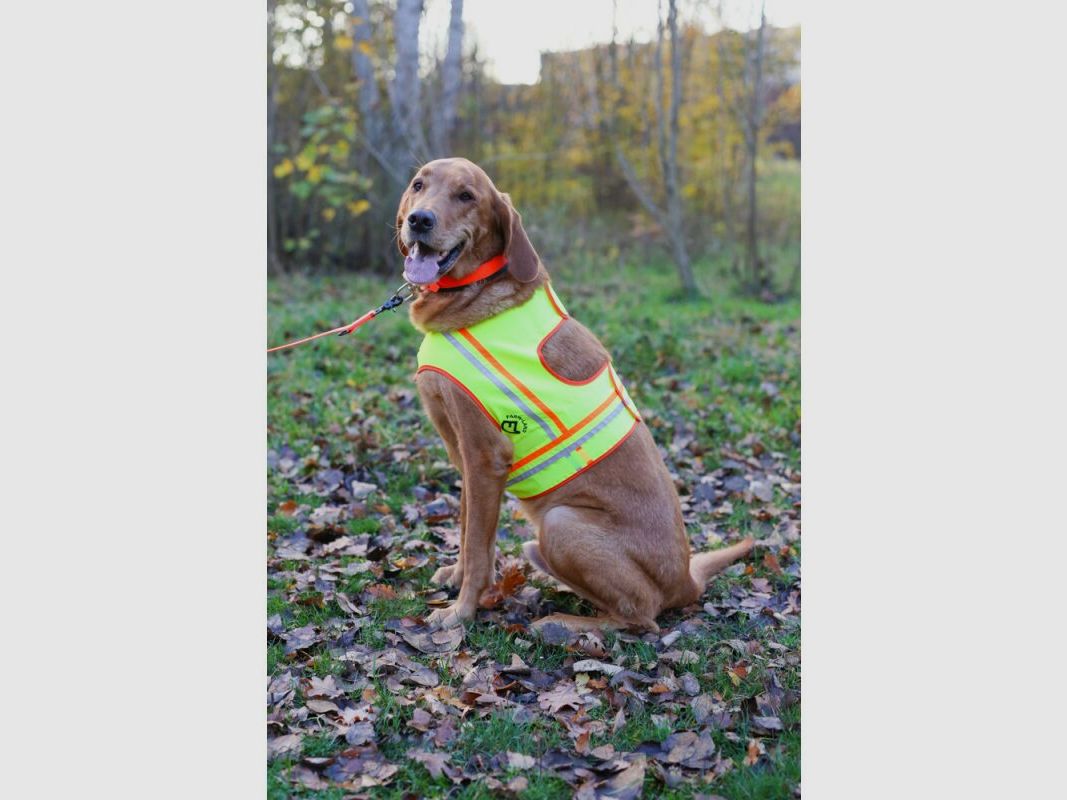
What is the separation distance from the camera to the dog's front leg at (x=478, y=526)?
400 centimetres

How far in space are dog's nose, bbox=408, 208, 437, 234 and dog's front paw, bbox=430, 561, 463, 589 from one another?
5.21 ft

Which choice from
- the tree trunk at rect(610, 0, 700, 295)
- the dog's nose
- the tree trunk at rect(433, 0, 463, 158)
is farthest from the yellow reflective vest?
the tree trunk at rect(433, 0, 463, 158)

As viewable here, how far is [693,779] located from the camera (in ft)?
9.77

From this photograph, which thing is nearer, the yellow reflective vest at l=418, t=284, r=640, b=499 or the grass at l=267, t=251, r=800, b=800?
the grass at l=267, t=251, r=800, b=800

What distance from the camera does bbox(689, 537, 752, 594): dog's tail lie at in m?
4.30

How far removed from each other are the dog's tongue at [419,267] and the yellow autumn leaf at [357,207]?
7.52 m

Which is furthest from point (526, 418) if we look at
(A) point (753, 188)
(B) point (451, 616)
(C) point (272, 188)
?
(A) point (753, 188)

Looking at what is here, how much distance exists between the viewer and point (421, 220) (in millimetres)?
3865

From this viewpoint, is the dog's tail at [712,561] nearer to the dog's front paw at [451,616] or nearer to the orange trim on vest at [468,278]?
the dog's front paw at [451,616]

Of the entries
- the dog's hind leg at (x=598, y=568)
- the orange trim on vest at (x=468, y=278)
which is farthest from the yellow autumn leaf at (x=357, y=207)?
the dog's hind leg at (x=598, y=568)

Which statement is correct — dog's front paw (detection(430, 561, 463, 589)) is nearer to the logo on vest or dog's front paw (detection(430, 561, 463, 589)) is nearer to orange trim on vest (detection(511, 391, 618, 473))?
orange trim on vest (detection(511, 391, 618, 473))

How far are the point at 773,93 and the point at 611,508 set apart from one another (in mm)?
9268

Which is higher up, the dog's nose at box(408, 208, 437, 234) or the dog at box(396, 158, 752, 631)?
the dog's nose at box(408, 208, 437, 234)

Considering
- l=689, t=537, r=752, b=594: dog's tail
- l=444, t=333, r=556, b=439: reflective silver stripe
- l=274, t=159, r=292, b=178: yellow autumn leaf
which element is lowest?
l=689, t=537, r=752, b=594: dog's tail
